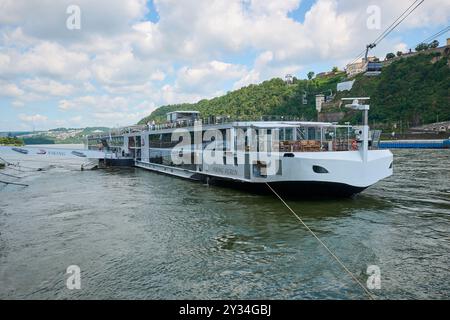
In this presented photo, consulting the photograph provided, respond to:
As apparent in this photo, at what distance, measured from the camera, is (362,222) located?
1650 cm

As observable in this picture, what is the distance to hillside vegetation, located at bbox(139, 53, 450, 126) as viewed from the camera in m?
108

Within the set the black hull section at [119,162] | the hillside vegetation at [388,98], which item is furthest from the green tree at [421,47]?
the black hull section at [119,162]

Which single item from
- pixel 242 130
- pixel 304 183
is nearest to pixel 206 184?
pixel 242 130

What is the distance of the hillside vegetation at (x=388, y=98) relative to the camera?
108m

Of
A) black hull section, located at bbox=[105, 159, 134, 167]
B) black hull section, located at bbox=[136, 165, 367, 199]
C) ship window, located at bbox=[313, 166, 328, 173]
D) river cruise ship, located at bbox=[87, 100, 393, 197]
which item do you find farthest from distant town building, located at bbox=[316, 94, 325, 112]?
ship window, located at bbox=[313, 166, 328, 173]

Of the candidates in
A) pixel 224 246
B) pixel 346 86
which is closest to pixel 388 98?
pixel 346 86

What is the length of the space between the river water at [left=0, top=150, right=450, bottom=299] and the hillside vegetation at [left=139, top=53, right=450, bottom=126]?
241 ft

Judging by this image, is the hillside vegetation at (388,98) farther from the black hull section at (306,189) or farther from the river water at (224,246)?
the river water at (224,246)

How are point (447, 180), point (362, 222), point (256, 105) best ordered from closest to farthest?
point (362, 222) < point (447, 180) < point (256, 105)

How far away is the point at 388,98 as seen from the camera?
120 meters

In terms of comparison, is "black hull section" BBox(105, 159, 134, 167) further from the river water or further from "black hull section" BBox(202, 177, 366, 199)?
"black hull section" BBox(202, 177, 366, 199)
